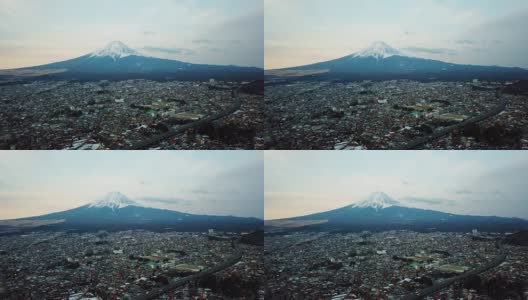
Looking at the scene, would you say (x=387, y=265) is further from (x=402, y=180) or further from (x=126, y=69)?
(x=126, y=69)

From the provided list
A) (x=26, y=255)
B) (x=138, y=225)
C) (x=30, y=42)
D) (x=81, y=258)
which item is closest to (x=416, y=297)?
(x=138, y=225)

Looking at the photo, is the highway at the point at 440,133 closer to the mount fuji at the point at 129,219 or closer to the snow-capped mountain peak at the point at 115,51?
the mount fuji at the point at 129,219

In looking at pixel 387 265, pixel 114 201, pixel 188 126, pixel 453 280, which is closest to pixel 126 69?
pixel 188 126

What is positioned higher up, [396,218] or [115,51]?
[115,51]

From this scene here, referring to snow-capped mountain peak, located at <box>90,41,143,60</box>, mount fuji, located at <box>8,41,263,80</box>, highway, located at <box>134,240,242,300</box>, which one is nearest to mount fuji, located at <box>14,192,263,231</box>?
highway, located at <box>134,240,242,300</box>

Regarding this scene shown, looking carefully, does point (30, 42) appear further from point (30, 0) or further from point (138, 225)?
point (138, 225)

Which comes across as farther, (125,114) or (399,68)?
(399,68)

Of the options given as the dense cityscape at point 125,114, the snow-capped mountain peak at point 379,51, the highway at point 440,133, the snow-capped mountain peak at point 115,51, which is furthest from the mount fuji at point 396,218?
the snow-capped mountain peak at point 115,51
